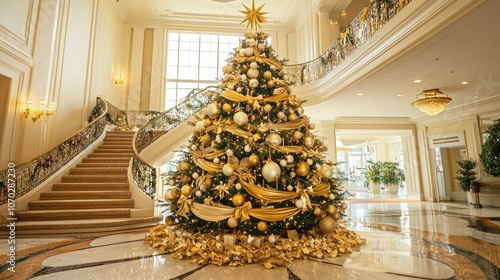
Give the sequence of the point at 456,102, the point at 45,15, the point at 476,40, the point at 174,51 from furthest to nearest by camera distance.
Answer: the point at 174,51 → the point at 456,102 → the point at 45,15 → the point at 476,40

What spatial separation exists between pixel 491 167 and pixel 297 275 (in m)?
7.57

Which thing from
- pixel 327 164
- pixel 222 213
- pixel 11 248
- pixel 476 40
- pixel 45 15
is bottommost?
pixel 11 248

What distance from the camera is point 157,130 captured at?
750cm

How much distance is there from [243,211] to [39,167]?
4917mm

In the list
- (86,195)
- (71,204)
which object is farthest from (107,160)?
(71,204)

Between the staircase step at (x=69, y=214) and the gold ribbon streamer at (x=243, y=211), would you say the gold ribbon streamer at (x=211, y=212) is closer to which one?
the gold ribbon streamer at (x=243, y=211)

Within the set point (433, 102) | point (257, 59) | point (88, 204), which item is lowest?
point (88, 204)

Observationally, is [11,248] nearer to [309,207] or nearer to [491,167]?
[309,207]

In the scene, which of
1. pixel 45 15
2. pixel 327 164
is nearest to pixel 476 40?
pixel 327 164

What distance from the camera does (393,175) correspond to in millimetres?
12484

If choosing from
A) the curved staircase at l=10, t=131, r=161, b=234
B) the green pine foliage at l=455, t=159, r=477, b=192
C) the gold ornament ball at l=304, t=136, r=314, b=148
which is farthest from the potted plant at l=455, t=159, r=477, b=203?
the curved staircase at l=10, t=131, r=161, b=234

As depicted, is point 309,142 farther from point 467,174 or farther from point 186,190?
point 467,174

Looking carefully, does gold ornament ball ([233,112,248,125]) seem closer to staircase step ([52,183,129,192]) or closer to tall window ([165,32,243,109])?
staircase step ([52,183,129,192])

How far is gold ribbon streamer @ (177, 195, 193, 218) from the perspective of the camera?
2508 millimetres
